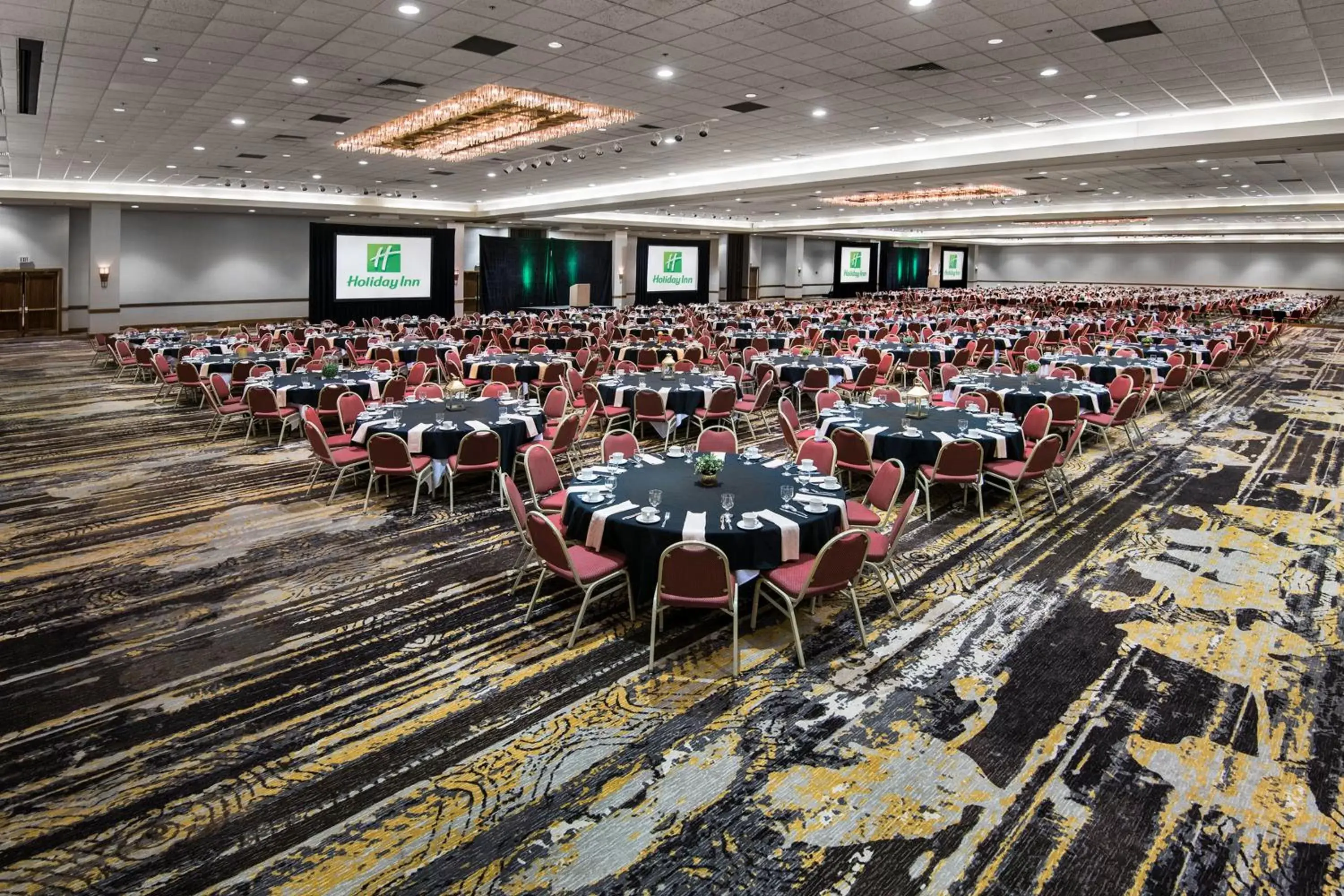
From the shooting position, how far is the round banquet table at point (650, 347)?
14.6 meters

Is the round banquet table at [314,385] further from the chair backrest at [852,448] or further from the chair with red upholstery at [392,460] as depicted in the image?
the chair backrest at [852,448]

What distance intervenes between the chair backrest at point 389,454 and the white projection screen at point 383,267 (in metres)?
21.1

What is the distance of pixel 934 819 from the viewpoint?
3.44m

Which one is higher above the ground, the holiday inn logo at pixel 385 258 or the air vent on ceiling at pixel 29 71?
the holiday inn logo at pixel 385 258

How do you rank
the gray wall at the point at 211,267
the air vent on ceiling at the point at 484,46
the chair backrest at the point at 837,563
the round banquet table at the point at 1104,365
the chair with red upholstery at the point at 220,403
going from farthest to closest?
1. the gray wall at the point at 211,267
2. the round banquet table at the point at 1104,365
3. the chair with red upholstery at the point at 220,403
4. the air vent on ceiling at the point at 484,46
5. the chair backrest at the point at 837,563

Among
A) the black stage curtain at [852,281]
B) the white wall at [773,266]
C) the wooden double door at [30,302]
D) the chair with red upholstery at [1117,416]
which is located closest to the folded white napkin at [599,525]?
the chair with red upholstery at [1117,416]

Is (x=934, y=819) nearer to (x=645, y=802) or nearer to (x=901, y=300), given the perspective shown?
(x=645, y=802)

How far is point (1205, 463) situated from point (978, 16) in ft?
19.2

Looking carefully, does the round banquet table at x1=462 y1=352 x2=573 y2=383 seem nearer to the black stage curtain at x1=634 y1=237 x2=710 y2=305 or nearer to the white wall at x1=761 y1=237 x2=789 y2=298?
the black stage curtain at x1=634 y1=237 x2=710 y2=305

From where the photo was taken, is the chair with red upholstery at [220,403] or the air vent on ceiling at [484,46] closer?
the air vent on ceiling at [484,46]

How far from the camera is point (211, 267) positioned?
25.7m

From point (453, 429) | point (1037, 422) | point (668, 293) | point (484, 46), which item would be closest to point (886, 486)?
point (1037, 422)

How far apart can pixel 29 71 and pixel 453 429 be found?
20.9ft

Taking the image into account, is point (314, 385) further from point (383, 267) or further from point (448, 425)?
point (383, 267)
